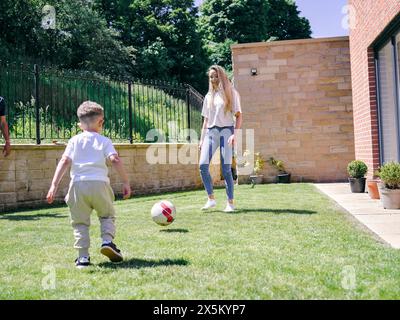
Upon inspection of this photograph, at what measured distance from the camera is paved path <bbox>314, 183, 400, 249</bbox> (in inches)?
146

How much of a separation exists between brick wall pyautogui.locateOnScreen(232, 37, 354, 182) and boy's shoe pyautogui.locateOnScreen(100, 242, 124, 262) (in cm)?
799

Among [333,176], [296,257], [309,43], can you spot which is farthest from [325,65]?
[296,257]

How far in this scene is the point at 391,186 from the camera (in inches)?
212

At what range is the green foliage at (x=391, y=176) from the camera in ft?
17.4

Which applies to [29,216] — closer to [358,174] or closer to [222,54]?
[358,174]

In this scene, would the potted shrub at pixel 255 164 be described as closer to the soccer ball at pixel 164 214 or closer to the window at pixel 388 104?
the window at pixel 388 104

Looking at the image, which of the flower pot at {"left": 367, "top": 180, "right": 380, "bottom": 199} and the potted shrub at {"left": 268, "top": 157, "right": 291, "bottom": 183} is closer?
the flower pot at {"left": 367, "top": 180, "right": 380, "bottom": 199}

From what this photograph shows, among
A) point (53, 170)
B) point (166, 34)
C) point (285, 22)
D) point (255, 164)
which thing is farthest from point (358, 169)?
point (285, 22)

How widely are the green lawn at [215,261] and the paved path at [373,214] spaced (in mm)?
146

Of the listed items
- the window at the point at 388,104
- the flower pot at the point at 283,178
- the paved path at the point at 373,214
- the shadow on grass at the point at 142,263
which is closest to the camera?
the shadow on grass at the point at 142,263

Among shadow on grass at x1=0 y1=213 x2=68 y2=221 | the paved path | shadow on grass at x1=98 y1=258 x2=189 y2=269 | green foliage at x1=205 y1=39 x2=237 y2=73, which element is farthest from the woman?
green foliage at x1=205 y1=39 x2=237 y2=73

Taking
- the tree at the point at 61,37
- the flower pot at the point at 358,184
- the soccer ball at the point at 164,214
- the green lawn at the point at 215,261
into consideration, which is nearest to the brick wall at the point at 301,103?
the flower pot at the point at 358,184

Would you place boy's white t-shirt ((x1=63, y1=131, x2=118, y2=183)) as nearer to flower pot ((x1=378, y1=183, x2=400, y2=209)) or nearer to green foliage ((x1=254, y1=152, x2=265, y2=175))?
flower pot ((x1=378, y1=183, x2=400, y2=209))
